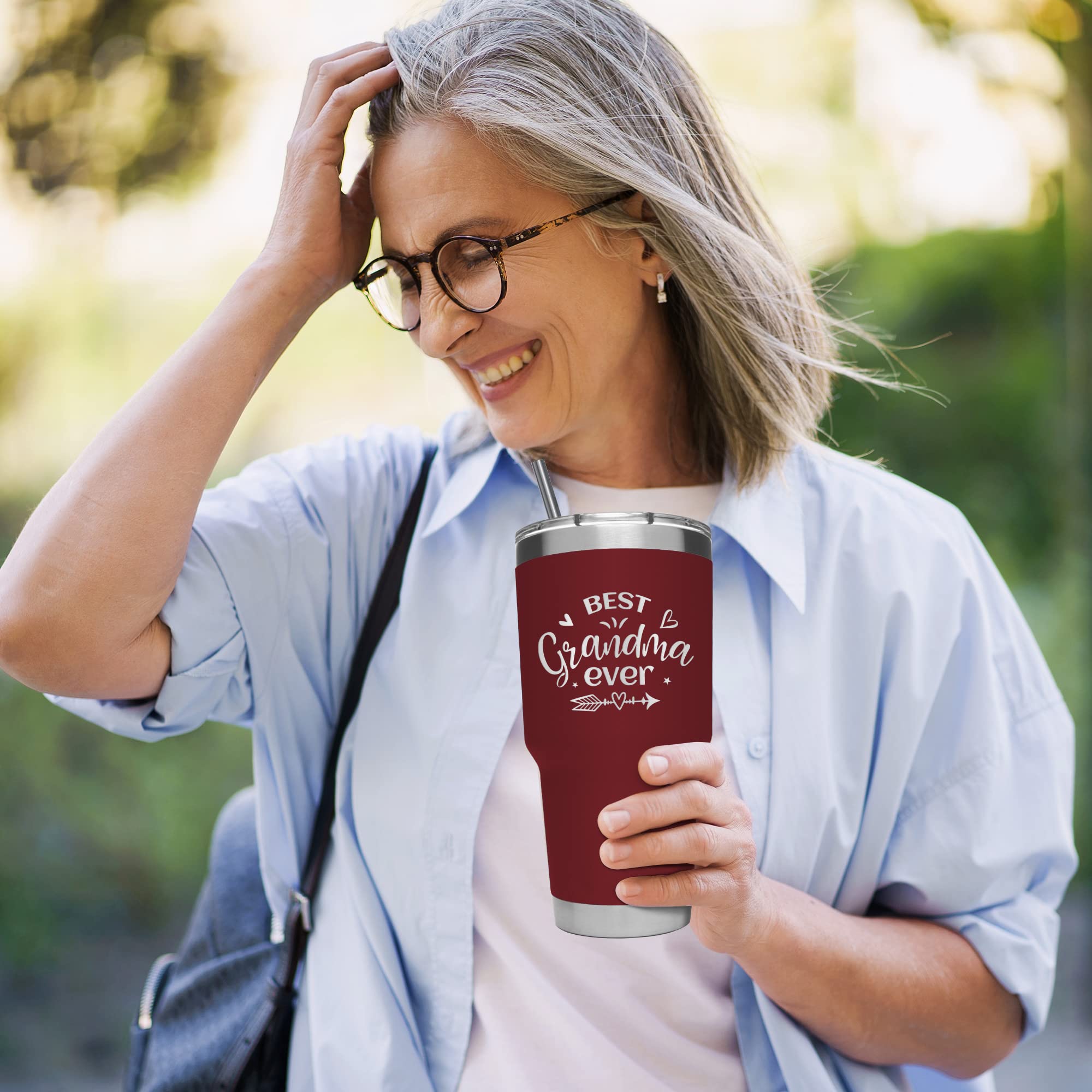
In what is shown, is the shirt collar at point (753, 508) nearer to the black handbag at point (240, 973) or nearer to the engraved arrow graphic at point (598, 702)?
the black handbag at point (240, 973)

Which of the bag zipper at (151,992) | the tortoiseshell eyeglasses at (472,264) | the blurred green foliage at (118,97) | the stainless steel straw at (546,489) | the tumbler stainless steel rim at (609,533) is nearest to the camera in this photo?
the tumbler stainless steel rim at (609,533)

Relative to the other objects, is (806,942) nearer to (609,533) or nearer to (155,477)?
(609,533)

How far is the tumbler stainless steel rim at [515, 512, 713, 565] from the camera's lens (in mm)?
899

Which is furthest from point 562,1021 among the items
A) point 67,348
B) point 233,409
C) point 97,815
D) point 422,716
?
point 67,348

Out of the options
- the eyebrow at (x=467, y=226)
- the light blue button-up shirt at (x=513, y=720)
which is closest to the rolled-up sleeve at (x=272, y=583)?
the light blue button-up shirt at (x=513, y=720)

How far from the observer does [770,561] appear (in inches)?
52.9

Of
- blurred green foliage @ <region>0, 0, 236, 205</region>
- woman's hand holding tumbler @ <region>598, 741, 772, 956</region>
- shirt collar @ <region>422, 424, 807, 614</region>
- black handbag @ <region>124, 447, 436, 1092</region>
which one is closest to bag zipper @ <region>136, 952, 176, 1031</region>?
black handbag @ <region>124, 447, 436, 1092</region>

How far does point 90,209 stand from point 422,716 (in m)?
2.80

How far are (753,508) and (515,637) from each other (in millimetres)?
344

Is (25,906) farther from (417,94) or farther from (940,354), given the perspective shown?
(940,354)

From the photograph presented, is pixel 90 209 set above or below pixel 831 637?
above

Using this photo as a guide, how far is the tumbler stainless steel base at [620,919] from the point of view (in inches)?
37.4

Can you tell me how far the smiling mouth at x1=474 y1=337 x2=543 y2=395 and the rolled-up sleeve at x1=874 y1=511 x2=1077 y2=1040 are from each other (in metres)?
0.60

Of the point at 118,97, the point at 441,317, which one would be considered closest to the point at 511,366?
the point at 441,317
